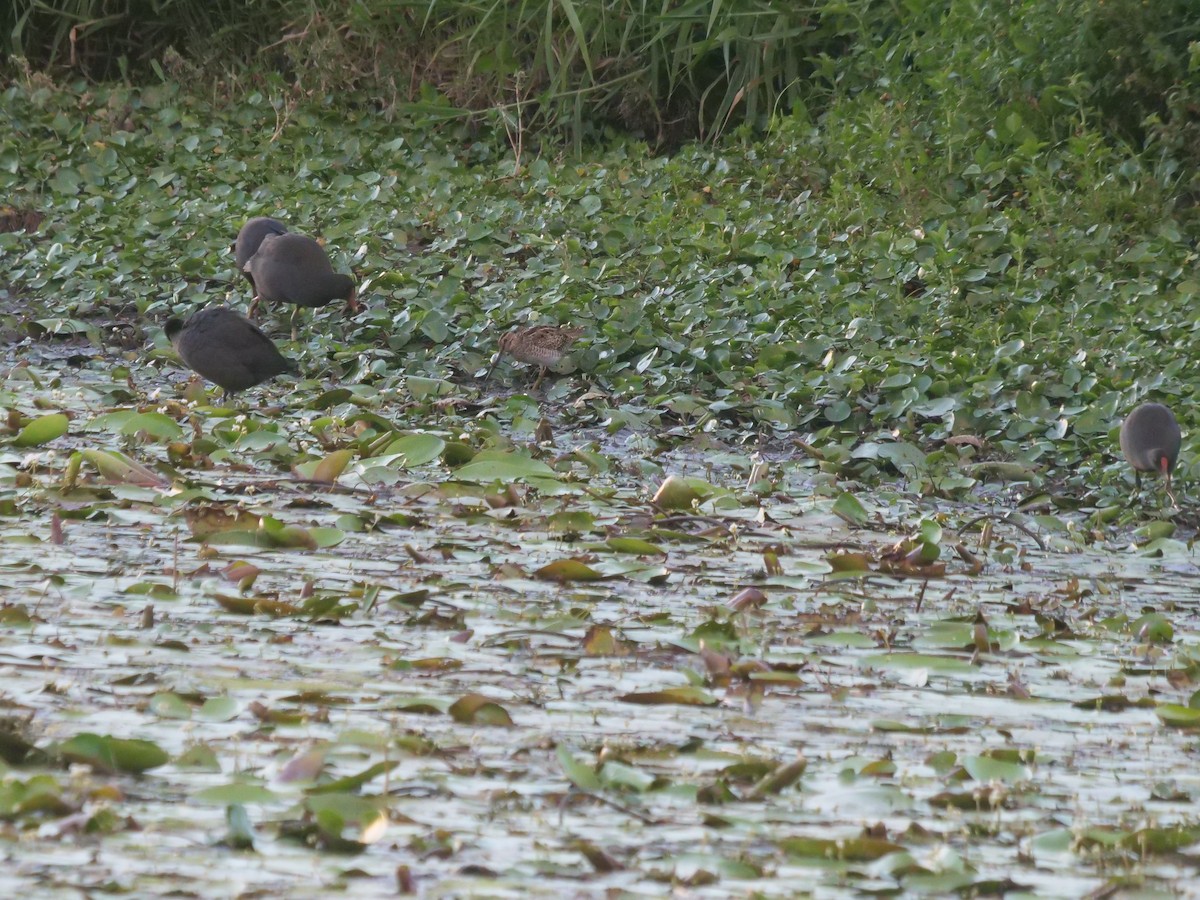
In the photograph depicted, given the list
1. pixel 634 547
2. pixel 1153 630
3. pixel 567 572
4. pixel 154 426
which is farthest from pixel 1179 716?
pixel 154 426

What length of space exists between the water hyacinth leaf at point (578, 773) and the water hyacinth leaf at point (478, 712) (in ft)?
0.88

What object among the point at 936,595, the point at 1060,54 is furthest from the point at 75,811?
the point at 1060,54

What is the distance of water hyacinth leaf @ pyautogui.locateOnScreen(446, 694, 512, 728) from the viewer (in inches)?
122

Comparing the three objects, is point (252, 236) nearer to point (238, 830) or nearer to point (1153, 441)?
point (1153, 441)

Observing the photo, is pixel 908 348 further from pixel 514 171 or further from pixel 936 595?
pixel 514 171

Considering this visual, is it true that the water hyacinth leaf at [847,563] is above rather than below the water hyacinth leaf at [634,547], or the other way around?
above

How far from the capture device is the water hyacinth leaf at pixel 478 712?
3092mm

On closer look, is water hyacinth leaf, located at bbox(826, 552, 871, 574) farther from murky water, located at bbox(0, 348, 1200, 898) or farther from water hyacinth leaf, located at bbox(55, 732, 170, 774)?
water hyacinth leaf, located at bbox(55, 732, 170, 774)

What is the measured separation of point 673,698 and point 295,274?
4404 mm

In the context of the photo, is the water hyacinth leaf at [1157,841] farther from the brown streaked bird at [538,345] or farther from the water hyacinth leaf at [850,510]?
the brown streaked bird at [538,345]

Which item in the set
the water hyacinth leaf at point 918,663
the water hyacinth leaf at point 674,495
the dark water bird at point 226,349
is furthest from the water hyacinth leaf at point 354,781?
the dark water bird at point 226,349

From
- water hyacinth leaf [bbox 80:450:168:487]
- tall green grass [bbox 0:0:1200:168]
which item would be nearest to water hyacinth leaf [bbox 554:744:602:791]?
water hyacinth leaf [bbox 80:450:168:487]

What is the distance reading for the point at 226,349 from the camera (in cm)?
642

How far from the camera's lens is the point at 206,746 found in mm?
2865
